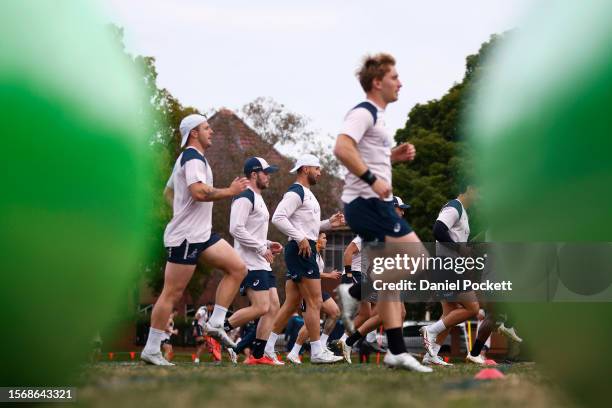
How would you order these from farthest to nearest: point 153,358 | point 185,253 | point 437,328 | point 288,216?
point 437,328
point 288,216
point 153,358
point 185,253

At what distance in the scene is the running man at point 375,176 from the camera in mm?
8789

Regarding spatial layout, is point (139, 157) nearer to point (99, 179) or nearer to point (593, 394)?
point (99, 179)

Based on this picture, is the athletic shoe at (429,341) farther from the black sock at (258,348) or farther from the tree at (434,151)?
the tree at (434,151)

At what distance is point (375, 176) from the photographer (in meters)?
8.66

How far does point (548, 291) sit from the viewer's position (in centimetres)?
626

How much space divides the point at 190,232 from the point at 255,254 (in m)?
3.23

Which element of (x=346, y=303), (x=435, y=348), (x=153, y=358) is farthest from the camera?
(x=435, y=348)

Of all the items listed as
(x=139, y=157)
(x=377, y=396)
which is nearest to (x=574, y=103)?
(x=377, y=396)

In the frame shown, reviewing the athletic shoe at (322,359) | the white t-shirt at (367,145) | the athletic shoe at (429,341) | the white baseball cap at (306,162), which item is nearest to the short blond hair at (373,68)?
the white t-shirt at (367,145)

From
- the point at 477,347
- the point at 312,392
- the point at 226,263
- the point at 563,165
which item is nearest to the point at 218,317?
the point at 226,263

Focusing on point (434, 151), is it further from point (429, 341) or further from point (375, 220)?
point (375, 220)

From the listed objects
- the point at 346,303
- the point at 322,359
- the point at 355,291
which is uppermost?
the point at 355,291

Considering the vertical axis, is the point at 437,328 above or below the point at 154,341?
above

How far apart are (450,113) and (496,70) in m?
38.8
